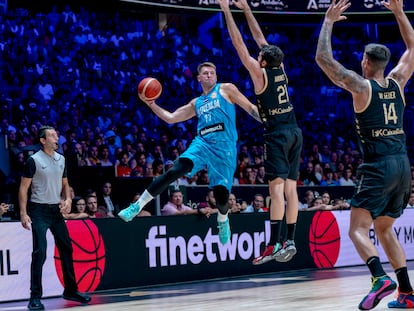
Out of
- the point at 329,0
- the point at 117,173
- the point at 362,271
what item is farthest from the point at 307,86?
the point at 362,271

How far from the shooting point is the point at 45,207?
32.9 feet

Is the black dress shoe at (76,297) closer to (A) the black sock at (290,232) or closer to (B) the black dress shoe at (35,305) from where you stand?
(B) the black dress shoe at (35,305)

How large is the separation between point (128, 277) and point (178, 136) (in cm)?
838

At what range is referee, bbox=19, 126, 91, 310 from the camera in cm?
983

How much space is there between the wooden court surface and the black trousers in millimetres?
331

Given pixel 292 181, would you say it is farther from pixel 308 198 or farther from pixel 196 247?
pixel 308 198

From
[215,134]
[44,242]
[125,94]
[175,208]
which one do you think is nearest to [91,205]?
[175,208]

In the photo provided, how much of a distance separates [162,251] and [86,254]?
1434 millimetres

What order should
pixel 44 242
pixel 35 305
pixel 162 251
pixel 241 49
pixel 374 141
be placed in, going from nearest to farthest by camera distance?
pixel 374 141, pixel 241 49, pixel 35 305, pixel 44 242, pixel 162 251

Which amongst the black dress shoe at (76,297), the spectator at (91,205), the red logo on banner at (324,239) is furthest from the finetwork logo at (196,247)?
Result: the black dress shoe at (76,297)

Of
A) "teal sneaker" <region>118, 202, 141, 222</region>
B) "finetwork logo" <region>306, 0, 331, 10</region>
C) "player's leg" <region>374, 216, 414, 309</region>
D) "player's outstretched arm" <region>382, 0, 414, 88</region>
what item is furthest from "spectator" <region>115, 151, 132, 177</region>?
"finetwork logo" <region>306, 0, 331, 10</region>

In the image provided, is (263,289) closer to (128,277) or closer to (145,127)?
(128,277)

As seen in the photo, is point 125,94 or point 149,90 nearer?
point 149,90

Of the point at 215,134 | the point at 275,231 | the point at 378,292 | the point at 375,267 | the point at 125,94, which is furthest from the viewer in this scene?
the point at 125,94
